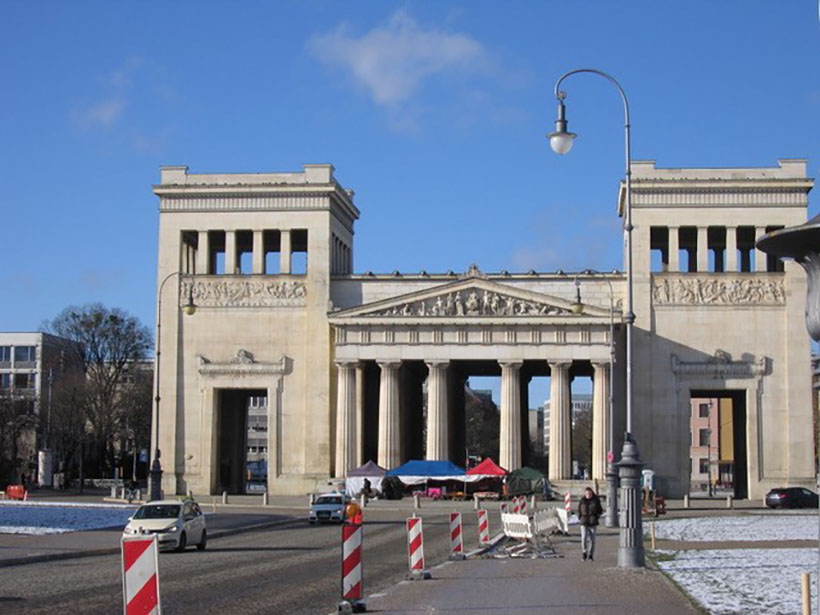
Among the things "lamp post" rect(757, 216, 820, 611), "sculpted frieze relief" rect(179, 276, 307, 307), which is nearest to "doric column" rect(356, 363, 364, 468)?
"sculpted frieze relief" rect(179, 276, 307, 307)

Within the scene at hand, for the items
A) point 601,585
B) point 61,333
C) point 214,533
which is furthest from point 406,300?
point 601,585

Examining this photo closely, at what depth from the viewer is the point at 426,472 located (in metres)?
80.8

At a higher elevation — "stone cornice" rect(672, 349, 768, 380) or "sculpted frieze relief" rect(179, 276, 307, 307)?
"sculpted frieze relief" rect(179, 276, 307, 307)

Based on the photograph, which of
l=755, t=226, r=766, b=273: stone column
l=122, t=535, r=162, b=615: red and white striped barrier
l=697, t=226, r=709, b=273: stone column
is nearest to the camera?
l=122, t=535, r=162, b=615: red and white striped barrier

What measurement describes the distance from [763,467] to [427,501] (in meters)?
23.3

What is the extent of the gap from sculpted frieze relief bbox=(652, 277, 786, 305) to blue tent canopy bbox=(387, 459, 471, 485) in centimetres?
1973

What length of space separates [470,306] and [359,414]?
409 inches

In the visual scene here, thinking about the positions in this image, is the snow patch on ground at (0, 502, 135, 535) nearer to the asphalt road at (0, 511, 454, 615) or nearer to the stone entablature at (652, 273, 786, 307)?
the asphalt road at (0, 511, 454, 615)

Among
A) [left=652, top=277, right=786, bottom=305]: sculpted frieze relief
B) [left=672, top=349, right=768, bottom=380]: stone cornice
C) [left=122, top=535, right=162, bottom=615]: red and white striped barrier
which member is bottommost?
[left=122, top=535, right=162, bottom=615]: red and white striped barrier

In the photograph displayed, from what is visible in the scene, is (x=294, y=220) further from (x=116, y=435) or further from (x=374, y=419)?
(x=116, y=435)

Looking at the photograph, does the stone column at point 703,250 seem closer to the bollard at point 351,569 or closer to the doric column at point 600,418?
the doric column at point 600,418

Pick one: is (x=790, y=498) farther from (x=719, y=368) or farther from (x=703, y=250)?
(x=703, y=250)

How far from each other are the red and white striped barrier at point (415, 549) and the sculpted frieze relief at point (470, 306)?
61.3 m

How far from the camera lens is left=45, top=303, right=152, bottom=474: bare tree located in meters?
105
